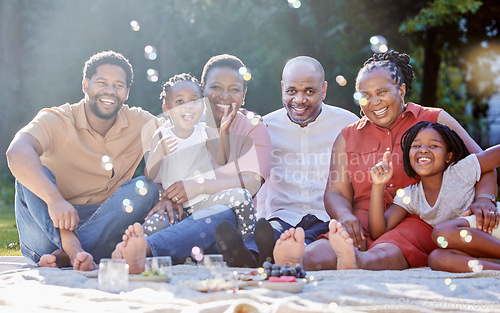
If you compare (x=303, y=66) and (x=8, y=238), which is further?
(x=8, y=238)

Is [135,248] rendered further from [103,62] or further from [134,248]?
[103,62]

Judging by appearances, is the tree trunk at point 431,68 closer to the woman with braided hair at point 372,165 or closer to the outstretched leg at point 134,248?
the woman with braided hair at point 372,165

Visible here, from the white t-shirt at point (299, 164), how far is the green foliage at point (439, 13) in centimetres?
621

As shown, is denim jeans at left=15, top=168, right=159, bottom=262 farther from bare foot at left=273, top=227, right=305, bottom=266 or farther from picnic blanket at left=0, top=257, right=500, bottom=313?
bare foot at left=273, top=227, right=305, bottom=266

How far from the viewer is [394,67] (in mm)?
3992

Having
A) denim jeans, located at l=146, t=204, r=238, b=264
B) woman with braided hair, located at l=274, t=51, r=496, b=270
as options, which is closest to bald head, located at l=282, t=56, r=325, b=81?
woman with braided hair, located at l=274, t=51, r=496, b=270

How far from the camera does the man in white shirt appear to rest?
13.7ft

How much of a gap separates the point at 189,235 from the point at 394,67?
179 cm

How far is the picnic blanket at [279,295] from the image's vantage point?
222 cm

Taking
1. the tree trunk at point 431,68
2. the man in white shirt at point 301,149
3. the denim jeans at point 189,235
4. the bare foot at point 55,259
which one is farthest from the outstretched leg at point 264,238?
the tree trunk at point 431,68

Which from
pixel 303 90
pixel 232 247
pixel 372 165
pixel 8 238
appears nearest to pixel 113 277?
pixel 232 247

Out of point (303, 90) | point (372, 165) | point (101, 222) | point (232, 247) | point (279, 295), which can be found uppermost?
point (303, 90)

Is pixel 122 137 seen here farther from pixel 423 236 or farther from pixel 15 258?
pixel 423 236

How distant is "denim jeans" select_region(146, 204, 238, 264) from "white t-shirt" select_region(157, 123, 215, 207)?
42 centimetres
